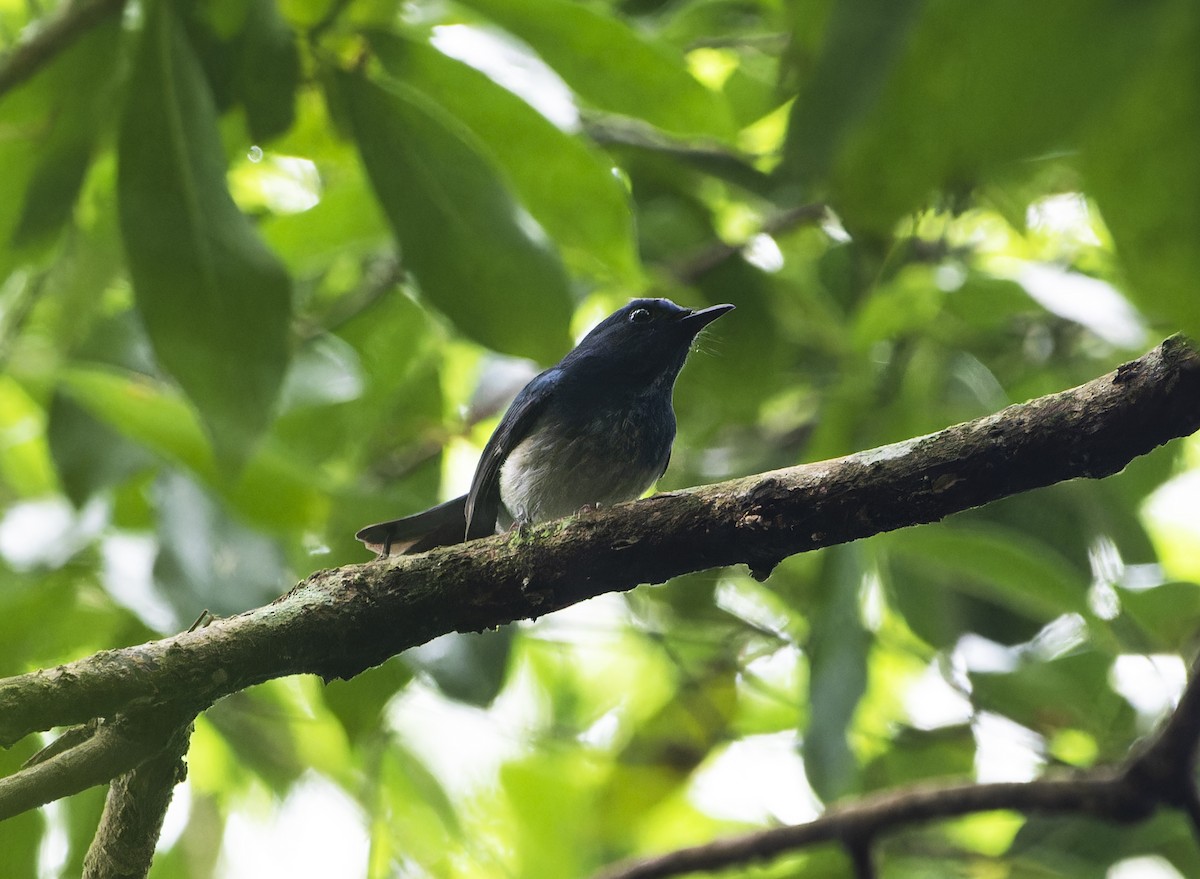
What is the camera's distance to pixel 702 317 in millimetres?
3512

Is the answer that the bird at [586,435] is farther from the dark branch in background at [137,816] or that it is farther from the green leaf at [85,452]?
the dark branch in background at [137,816]

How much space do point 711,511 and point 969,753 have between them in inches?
101

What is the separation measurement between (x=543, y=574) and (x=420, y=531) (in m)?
1.30

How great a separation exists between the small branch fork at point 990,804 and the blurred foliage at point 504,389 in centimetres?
22

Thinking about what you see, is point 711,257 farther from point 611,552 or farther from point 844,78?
point 844,78

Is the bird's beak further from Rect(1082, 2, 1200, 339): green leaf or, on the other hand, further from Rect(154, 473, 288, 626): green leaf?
Rect(1082, 2, 1200, 339): green leaf

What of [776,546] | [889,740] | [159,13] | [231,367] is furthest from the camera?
[889,740]

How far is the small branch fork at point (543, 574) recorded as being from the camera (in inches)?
64.1

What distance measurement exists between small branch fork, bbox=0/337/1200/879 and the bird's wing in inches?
61.6

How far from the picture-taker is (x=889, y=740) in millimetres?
4004

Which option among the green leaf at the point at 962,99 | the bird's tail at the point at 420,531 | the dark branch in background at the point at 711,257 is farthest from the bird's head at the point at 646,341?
the green leaf at the point at 962,99

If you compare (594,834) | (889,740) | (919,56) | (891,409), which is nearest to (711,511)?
(919,56)

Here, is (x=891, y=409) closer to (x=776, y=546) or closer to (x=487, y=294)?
(x=487, y=294)

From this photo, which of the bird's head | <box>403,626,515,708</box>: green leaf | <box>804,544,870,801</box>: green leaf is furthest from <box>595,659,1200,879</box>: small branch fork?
the bird's head
